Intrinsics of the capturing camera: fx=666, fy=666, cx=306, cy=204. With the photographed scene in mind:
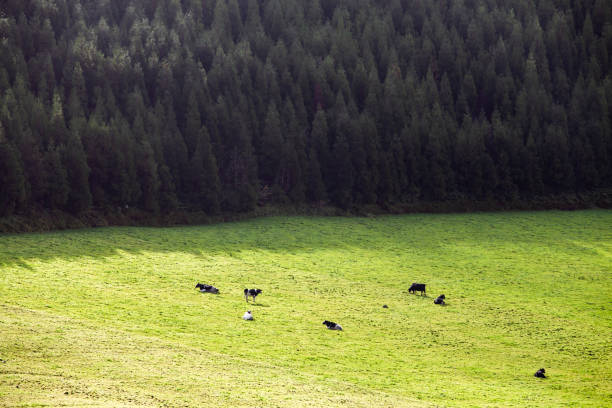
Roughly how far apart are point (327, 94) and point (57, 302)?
7954 cm

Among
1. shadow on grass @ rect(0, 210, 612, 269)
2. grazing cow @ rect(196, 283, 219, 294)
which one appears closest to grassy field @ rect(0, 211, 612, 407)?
shadow on grass @ rect(0, 210, 612, 269)

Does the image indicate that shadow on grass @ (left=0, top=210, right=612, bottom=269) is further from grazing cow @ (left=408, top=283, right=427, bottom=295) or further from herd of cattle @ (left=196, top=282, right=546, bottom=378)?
grazing cow @ (left=408, top=283, right=427, bottom=295)

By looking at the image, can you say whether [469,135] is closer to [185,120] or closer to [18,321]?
[185,120]

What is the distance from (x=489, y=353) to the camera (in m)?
38.8

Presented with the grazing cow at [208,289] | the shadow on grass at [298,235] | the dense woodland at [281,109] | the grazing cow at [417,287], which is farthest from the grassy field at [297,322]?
the dense woodland at [281,109]

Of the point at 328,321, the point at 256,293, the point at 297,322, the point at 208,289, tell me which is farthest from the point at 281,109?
the point at 328,321

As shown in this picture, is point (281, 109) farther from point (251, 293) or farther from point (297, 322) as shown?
point (297, 322)

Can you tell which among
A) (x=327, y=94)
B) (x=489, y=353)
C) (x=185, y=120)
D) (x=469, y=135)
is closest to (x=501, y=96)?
(x=469, y=135)

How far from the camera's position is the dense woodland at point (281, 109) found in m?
83.4

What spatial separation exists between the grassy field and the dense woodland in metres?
13.4

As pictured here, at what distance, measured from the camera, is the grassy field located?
29.2 meters

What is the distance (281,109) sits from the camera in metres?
109

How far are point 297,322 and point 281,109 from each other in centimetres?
7060

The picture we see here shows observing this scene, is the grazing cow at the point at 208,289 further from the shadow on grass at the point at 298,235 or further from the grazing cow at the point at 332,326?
the shadow on grass at the point at 298,235
